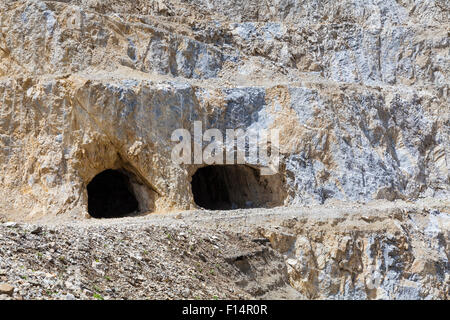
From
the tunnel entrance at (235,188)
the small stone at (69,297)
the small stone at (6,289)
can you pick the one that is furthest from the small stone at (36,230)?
the tunnel entrance at (235,188)

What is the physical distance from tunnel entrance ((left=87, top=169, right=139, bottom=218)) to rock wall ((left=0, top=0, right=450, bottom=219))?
12.2 feet

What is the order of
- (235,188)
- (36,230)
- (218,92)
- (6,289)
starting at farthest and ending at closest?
1. (235,188)
2. (218,92)
3. (36,230)
4. (6,289)

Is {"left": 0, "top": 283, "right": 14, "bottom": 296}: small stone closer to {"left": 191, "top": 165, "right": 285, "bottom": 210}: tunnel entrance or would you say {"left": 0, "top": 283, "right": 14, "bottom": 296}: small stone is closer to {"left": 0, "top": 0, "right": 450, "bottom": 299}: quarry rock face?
{"left": 0, "top": 0, "right": 450, "bottom": 299}: quarry rock face

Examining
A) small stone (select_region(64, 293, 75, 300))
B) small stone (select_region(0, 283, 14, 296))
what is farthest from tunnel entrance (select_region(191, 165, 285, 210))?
small stone (select_region(0, 283, 14, 296))

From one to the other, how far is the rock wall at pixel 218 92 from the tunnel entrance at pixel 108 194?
371cm

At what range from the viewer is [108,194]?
27281mm

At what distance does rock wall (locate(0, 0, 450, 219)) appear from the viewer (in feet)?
72.4

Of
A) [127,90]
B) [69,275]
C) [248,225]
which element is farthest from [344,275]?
[69,275]

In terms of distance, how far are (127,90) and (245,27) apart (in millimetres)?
9482

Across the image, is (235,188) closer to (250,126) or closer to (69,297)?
(250,126)

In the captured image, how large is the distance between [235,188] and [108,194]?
5.88 meters

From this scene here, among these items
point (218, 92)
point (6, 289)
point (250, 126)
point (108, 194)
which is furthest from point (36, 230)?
point (108, 194)

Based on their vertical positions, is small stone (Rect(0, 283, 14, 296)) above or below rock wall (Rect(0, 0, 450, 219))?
below

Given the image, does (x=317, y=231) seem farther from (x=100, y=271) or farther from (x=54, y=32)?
(x=54, y=32)
